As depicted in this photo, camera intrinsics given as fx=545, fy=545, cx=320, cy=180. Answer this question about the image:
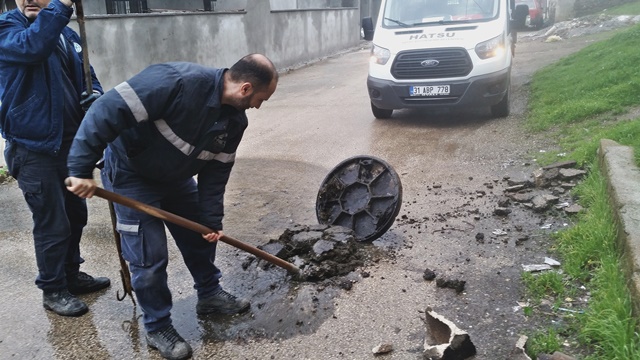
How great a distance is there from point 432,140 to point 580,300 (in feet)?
14.5

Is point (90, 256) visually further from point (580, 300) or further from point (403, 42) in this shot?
point (403, 42)

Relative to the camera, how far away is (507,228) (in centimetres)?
461

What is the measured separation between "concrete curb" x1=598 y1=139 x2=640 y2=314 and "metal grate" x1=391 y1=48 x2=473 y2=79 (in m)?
2.80

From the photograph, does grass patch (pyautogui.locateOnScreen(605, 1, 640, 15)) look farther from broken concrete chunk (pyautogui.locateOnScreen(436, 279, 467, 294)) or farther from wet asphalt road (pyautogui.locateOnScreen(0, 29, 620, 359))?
broken concrete chunk (pyautogui.locateOnScreen(436, 279, 467, 294))

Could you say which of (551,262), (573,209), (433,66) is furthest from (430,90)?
(551,262)

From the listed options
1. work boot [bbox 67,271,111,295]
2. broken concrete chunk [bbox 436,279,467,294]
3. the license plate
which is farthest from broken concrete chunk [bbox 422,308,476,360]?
the license plate

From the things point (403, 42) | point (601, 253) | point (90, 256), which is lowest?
A: point (90, 256)

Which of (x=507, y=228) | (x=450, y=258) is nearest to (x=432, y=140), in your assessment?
(x=507, y=228)

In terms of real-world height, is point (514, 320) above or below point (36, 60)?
below

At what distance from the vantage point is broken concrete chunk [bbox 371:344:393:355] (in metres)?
3.11

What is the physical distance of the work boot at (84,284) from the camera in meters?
3.93

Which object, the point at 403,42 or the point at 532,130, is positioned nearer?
the point at 532,130

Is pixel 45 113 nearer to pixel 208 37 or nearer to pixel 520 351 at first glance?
pixel 520 351

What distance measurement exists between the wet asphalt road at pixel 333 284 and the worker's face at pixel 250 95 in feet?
4.64
